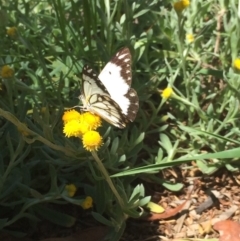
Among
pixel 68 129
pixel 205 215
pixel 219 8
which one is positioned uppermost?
pixel 68 129

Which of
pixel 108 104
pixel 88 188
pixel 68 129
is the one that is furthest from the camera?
pixel 88 188

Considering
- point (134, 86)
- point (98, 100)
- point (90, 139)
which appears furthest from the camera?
point (134, 86)

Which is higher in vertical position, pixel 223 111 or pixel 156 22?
pixel 156 22

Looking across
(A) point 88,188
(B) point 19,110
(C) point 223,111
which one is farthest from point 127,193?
(C) point 223,111

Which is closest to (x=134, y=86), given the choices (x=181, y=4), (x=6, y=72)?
(x=181, y=4)

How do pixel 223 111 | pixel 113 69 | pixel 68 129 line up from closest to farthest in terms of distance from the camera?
pixel 68 129 → pixel 113 69 → pixel 223 111

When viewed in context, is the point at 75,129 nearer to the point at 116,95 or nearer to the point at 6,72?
the point at 116,95

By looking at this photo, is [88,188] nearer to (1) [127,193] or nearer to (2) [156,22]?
(1) [127,193]
